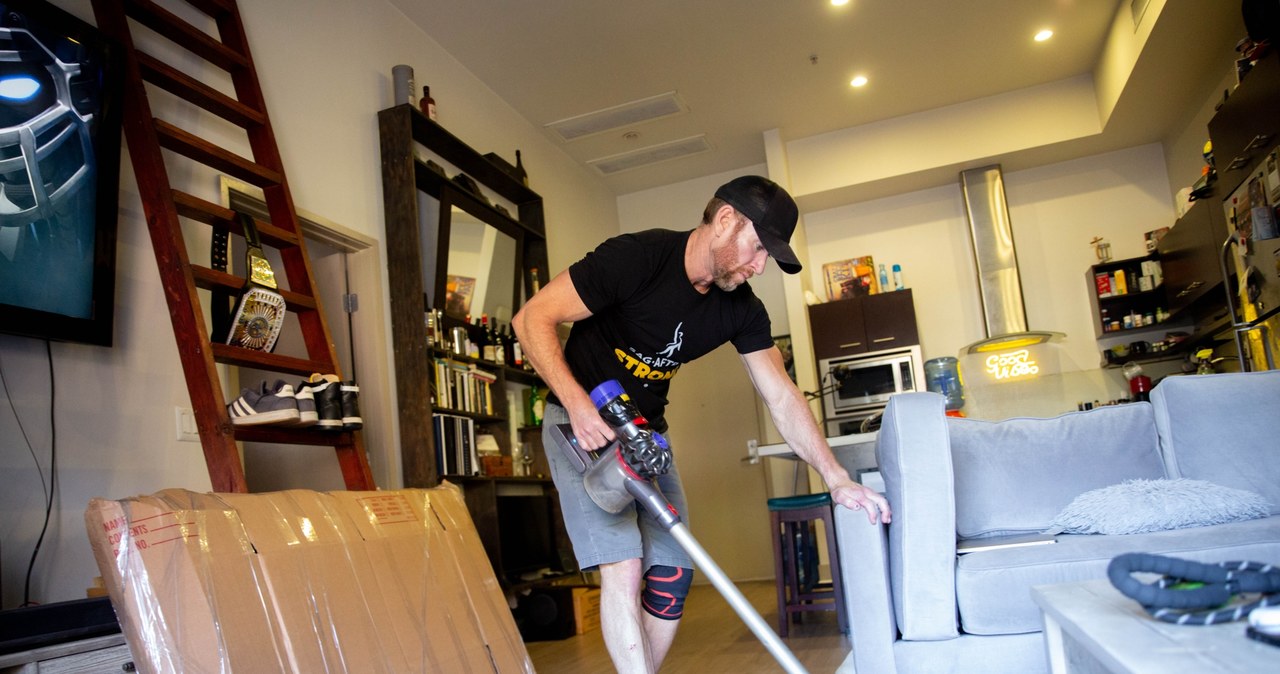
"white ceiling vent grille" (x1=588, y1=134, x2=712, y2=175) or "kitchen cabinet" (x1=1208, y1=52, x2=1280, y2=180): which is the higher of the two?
"white ceiling vent grille" (x1=588, y1=134, x2=712, y2=175)

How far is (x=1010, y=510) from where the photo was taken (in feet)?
8.00

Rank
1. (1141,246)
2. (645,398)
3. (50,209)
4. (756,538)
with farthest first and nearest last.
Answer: (756,538) → (1141,246) → (50,209) → (645,398)

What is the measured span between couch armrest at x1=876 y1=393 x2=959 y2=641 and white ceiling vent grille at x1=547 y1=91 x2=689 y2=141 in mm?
4236

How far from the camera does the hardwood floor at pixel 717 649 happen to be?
129 inches

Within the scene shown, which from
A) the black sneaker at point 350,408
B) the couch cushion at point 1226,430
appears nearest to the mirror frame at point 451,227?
the black sneaker at point 350,408

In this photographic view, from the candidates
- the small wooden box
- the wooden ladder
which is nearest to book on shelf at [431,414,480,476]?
the small wooden box

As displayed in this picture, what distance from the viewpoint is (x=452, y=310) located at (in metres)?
4.60

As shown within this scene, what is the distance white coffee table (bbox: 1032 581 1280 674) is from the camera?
84cm

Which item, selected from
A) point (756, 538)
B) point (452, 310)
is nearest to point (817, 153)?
point (756, 538)

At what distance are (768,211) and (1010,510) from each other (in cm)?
115

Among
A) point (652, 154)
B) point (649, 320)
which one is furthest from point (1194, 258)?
point (649, 320)

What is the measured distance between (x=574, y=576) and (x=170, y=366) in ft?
9.40

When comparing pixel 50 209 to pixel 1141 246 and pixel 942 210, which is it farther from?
pixel 1141 246

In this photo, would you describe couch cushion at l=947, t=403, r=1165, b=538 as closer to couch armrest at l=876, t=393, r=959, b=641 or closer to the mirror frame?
couch armrest at l=876, t=393, r=959, b=641
